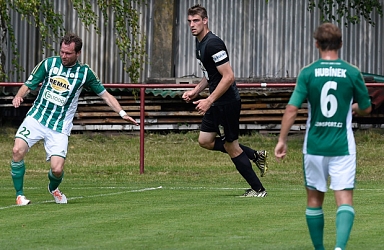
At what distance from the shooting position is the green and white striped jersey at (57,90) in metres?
11.3

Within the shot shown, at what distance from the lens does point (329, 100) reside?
708 cm

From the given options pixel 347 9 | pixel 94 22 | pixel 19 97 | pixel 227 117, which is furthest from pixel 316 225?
pixel 347 9

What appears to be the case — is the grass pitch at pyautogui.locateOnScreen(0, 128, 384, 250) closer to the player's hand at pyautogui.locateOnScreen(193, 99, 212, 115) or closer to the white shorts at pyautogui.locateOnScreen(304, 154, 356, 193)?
the white shorts at pyautogui.locateOnScreen(304, 154, 356, 193)

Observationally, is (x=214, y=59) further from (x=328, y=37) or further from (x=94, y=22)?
(x=94, y=22)

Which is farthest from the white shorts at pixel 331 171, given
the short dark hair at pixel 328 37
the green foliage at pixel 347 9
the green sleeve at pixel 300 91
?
the green foliage at pixel 347 9

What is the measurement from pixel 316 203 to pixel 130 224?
2.56 m

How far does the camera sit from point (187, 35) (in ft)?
74.6

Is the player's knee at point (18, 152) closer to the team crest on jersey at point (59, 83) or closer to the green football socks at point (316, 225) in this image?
the team crest on jersey at point (59, 83)

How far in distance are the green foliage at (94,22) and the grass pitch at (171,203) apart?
2072 mm

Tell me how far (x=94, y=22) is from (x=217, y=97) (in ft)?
30.8

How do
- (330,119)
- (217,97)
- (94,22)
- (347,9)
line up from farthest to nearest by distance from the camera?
1. (347,9)
2. (94,22)
3. (217,97)
4. (330,119)

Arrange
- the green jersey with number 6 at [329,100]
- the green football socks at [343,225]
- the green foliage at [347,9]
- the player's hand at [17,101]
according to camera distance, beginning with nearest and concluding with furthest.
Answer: the green football socks at [343,225] < the green jersey with number 6 at [329,100] < the player's hand at [17,101] < the green foliage at [347,9]

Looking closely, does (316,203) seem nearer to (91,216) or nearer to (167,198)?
(91,216)

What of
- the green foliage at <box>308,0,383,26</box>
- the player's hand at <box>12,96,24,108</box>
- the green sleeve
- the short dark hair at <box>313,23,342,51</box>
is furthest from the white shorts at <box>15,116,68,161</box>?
the green foliage at <box>308,0,383,26</box>
